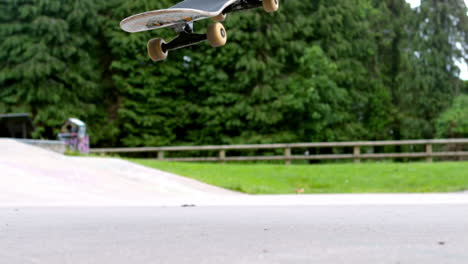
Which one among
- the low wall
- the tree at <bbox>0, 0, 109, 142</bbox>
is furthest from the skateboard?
the tree at <bbox>0, 0, 109, 142</bbox>

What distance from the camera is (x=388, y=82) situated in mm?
24719

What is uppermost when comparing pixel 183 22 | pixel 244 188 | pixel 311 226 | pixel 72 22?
pixel 72 22

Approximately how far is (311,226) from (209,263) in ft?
5.58

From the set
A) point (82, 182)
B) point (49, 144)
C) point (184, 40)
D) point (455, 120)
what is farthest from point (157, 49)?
point (455, 120)

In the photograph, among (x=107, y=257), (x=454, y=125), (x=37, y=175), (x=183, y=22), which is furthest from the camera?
(x=454, y=125)

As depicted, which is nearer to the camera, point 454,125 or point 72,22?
point 454,125

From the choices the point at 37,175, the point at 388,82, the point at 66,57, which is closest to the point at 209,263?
the point at 37,175

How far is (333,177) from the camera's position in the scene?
14.1m

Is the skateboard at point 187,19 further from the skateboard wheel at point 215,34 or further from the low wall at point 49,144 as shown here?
the low wall at point 49,144

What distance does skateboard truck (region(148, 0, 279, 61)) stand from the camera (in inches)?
238

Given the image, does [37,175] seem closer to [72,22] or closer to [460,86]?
[72,22]

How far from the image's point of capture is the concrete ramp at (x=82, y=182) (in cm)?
909

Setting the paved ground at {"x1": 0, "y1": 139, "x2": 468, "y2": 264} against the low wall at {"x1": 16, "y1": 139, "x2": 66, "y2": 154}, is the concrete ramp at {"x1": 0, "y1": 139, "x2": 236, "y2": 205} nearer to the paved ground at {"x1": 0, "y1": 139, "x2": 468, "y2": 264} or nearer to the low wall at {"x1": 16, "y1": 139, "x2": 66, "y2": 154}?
the low wall at {"x1": 16, "y1": 139, "x2": 66, "y2": 154}

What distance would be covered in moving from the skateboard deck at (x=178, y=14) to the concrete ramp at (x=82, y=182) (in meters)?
3.24
